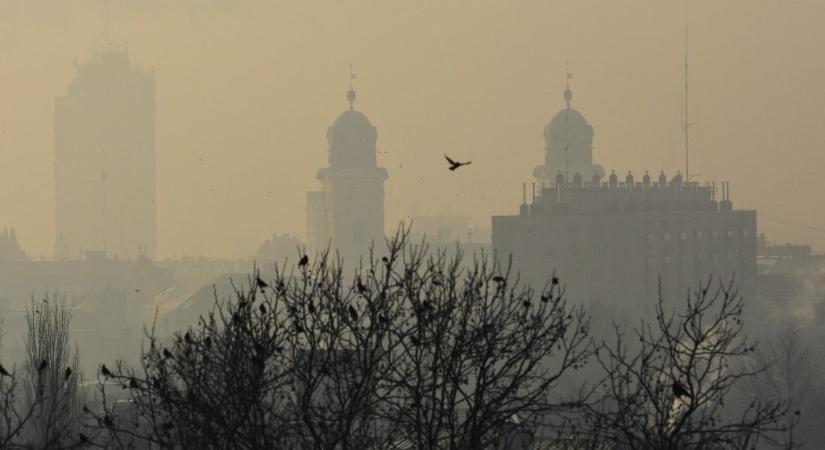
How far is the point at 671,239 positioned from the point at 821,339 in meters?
33.9

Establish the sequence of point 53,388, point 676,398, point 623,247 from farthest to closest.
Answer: point 623,247 < point 53,388 < point 676,398

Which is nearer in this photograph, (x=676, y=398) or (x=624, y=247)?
(x=676, y=398)

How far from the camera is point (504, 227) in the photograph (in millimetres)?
192250

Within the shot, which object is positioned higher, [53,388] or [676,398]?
[676,398]

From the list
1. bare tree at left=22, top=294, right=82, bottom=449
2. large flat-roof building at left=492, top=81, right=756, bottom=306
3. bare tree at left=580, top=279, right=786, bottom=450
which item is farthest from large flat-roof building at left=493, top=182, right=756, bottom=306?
bare tree at left=580, top=279, right=786, bottom=450

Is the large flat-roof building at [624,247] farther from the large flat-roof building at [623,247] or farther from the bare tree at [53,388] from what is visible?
the bare tree at [53,388]

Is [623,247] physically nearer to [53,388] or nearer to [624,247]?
[624,247]

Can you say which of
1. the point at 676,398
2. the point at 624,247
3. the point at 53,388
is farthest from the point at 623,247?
the point at 676,398

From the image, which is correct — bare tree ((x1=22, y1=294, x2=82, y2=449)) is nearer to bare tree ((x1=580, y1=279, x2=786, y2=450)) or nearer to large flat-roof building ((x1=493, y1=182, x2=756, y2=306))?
bare tree ((x1=580, y1=279, x2=786, y2=450))

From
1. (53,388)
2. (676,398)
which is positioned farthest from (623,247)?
(676,398)

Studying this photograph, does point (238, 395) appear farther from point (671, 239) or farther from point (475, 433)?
point (671, 239)

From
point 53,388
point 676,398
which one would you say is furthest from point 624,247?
point 676,398

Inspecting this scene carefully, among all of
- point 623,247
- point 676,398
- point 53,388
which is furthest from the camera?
point 623,247

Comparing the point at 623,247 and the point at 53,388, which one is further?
the point at 623,247
